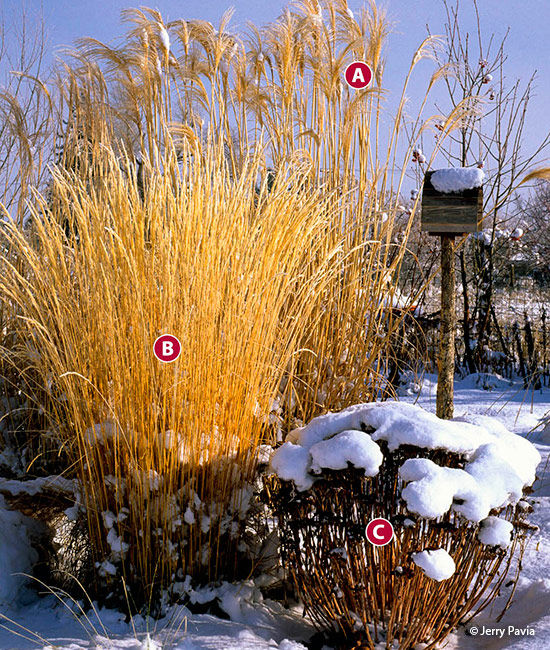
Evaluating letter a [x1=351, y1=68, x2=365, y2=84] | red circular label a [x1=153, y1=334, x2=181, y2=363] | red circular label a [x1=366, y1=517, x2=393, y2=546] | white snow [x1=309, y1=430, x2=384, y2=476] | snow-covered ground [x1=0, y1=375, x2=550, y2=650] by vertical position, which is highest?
letter a [x1=351, y1=68, x2=365, y2=84]

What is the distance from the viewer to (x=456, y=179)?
2.84m

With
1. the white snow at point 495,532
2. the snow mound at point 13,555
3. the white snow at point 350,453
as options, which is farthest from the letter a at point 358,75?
the snow mound at point 13,555

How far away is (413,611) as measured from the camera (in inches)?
69.5

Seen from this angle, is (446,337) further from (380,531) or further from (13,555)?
(13,555)

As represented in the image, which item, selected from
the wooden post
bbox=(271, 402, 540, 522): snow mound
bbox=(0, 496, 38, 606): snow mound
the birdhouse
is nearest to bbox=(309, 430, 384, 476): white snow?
bbox=(271, 402, 540, 522): snow mound

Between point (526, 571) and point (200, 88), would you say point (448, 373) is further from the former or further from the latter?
point (200, 88)

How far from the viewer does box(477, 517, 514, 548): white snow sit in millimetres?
1631

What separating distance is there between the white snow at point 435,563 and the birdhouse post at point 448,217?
130cm

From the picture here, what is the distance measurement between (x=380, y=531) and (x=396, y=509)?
0.10 m

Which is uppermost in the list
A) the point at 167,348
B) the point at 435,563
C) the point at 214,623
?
the point at 167,348

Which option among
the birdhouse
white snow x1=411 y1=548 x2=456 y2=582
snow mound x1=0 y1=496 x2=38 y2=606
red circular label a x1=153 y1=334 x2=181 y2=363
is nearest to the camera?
white snow x1=411 y1=548 x2=456 y2=582

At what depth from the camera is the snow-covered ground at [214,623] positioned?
1694 millimetres

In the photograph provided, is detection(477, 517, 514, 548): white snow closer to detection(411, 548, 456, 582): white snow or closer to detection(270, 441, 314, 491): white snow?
detection(411, 548, 456, 582): white snow

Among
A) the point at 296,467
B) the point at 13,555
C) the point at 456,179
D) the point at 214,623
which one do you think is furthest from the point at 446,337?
Result: the point at 13,555
